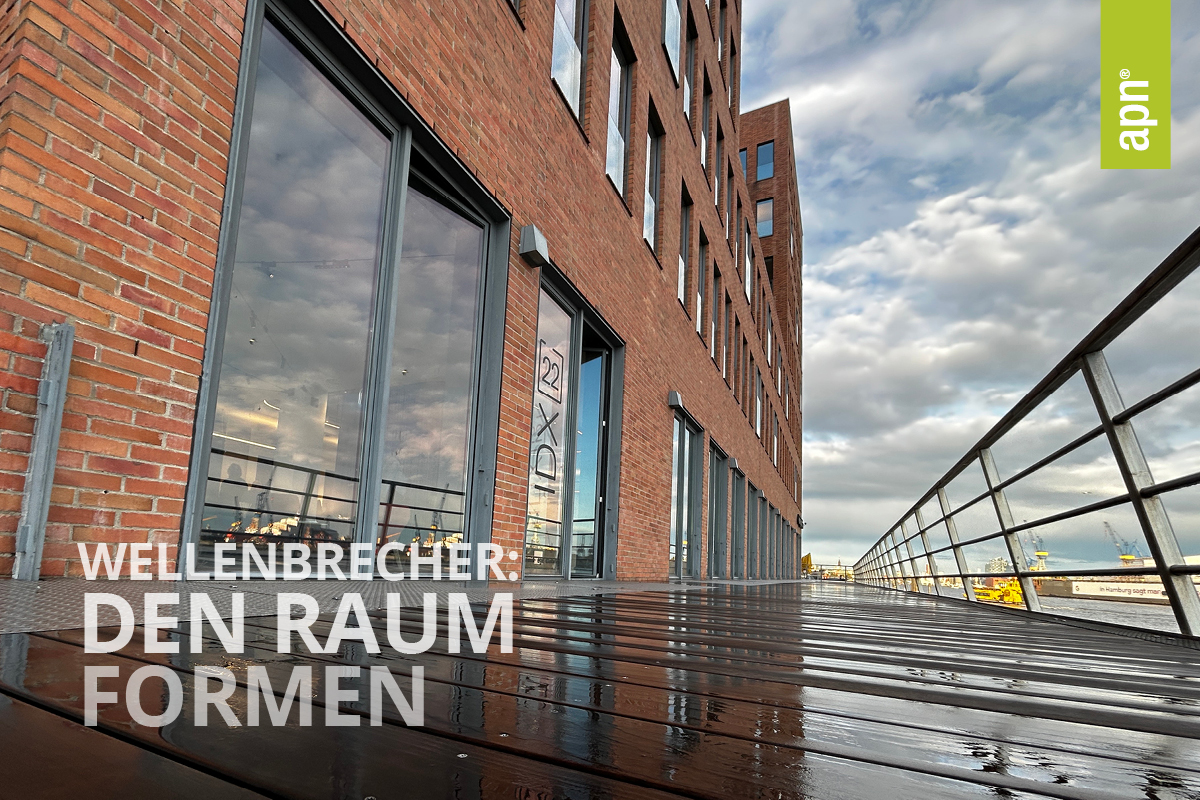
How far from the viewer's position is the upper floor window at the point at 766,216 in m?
25.9

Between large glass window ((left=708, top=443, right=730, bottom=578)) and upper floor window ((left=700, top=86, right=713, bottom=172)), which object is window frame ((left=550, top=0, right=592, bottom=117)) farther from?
large glass window ((left=708, top=443, right=730, bottom=578))

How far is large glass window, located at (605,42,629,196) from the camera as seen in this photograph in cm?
678

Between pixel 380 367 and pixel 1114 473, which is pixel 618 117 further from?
pixel 1114 473

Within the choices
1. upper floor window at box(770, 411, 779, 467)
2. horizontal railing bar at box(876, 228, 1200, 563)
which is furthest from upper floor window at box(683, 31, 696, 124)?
upper floor window at box(770, 411, 779, 467)

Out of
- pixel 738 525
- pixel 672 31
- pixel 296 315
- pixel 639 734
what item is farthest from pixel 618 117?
pixel 738 525

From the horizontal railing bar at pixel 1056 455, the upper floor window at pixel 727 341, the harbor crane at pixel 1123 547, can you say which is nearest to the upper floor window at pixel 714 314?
the upper floor window at pixel 727 341

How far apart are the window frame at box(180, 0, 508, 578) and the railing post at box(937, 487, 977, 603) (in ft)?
10.6

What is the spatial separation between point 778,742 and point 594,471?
5704mm

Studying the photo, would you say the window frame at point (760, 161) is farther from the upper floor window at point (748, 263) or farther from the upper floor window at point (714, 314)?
the upper floor window at point (714, 314)

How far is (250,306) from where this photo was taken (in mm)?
2951

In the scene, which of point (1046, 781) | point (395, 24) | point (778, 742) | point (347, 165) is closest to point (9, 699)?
point (778, 742)

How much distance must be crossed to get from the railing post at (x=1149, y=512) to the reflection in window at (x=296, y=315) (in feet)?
10.3

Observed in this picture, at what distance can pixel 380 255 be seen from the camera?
3.58m

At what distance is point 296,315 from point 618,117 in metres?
4.71
